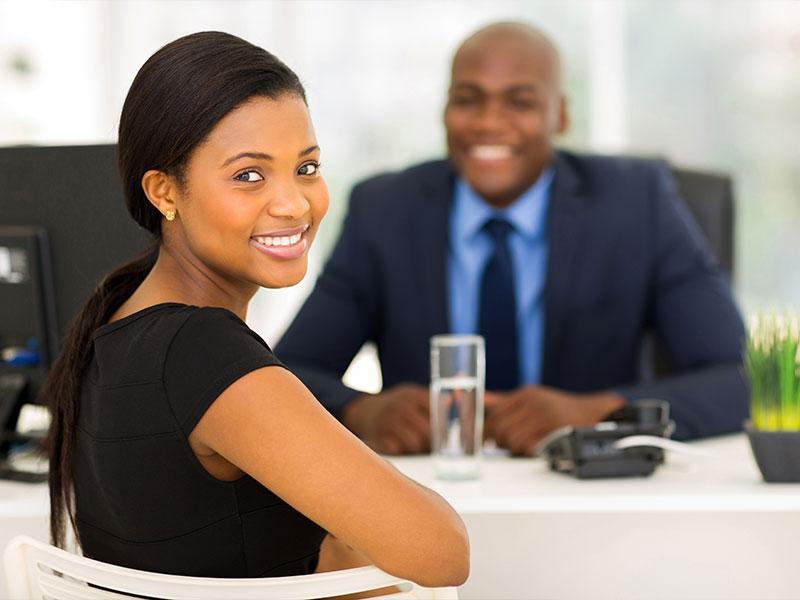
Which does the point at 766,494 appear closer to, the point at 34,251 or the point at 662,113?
the point at 34,251

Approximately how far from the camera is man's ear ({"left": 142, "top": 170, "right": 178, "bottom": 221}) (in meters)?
1.26

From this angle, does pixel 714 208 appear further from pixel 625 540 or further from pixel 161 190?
pixel 161 190

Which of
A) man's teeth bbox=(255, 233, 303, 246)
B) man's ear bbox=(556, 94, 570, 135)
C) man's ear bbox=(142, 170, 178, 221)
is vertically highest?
man's ear bbox=(556, 94, 570, 135)

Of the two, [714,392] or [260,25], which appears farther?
[260,25]

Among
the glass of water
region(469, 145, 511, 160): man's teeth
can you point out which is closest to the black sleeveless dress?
the glass of water

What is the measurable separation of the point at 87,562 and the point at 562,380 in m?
1.57

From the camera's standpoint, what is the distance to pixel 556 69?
265cm

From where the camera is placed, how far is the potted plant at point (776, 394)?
1.66 metres

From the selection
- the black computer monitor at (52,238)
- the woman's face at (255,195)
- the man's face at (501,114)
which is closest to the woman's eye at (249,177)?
the woman's face at (255,195)

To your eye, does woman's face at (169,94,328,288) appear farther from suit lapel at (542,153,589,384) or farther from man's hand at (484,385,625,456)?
suit lapel at (542,153,589,384)

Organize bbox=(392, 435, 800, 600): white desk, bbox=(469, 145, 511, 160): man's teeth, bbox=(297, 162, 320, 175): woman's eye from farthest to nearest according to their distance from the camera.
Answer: bbox=(469, 145, 511, 160): man's teeth
bbox=(392, 435, 800, 600): white desk
bbox=(297, 162, 320, 175): woman's eye

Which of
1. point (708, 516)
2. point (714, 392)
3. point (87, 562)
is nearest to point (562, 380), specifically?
point (714, 392)

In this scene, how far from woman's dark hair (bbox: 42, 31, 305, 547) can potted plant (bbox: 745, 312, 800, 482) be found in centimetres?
78

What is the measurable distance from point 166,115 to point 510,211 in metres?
1.38
